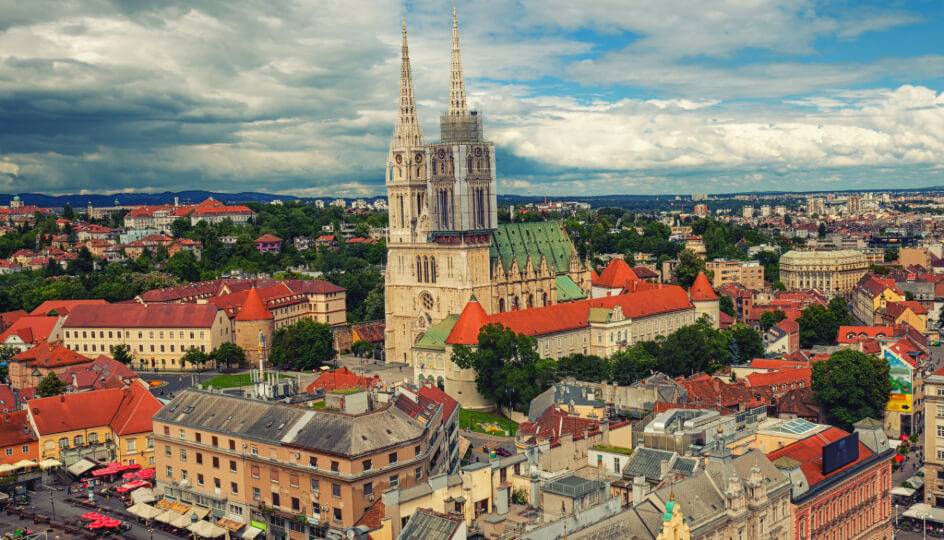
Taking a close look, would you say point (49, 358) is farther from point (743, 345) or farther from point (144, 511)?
point (743, 345)

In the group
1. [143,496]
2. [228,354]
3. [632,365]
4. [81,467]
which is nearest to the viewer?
[143,496]

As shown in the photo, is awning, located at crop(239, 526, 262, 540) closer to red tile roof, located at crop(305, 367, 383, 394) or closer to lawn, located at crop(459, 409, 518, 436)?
red tile roof, located at crop(305, 367, 383, 394)

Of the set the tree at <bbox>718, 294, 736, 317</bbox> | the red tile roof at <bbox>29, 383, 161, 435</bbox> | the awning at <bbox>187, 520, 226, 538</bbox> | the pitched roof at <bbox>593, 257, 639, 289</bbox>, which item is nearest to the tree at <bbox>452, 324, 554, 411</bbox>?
the red tile roof at <bbox>29, 383, 161, 435</bbox>

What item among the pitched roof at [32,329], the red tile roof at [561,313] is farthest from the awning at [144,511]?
the pitched roof at [32,329]

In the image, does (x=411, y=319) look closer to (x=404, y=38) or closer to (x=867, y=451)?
(x=404, y=38)

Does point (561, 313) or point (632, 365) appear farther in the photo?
point (561, 313)

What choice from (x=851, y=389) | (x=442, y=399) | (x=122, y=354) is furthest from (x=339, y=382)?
(x=851, y=389)
